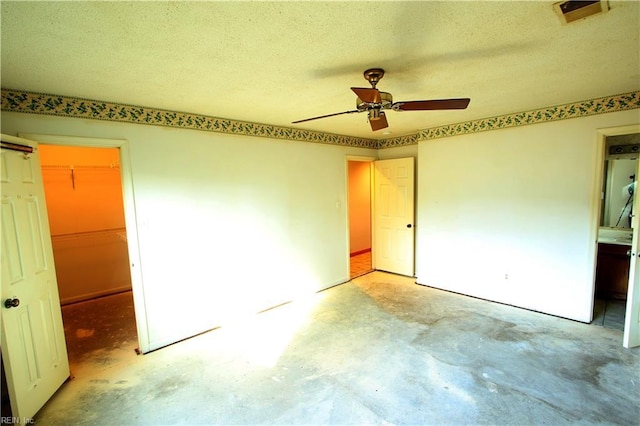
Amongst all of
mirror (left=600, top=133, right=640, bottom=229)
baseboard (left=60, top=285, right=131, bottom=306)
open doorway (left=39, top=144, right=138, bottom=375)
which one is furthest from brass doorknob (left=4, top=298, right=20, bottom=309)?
mirror (left=600, top=133, right=640, bottom=229)

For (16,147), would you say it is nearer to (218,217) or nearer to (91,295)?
(218,217)

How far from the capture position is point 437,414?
1993 millimetres

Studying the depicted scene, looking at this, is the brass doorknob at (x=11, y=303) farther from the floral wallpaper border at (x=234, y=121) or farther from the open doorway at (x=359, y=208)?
the open doorway at (x=359, y=208)

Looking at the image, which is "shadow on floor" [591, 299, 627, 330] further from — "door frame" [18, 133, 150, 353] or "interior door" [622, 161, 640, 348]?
"door frame" [18, 133, 150, 353]

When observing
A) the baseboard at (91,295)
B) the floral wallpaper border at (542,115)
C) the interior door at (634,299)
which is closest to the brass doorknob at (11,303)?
the baseboard at (91,295)

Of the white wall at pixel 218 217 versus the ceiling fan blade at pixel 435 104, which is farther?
the white wall at pixel 218 217

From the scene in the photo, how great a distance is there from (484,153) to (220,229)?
11.4 feet

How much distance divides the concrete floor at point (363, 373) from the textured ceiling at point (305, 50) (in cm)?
239

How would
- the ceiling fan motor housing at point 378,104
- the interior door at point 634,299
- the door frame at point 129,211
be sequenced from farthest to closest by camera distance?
the interior door at point 634,299
the door frame at point 129,211
the ceiling fan motor housing at point 378,104

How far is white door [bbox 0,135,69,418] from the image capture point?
1887mm

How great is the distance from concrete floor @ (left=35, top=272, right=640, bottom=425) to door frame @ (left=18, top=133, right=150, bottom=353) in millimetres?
329

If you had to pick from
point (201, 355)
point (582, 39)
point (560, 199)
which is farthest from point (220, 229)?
point (560, 199)

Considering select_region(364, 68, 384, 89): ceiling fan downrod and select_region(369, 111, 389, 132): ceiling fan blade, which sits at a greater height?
select_region(364, 68, 384, 89): ceiling fan downrod

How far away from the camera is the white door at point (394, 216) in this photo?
4.78 metres
